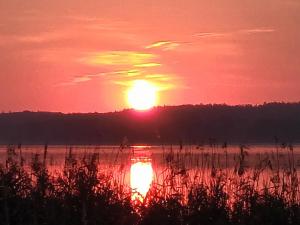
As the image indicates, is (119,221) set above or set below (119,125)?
below

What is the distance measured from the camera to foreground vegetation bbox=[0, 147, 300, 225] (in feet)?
38.7

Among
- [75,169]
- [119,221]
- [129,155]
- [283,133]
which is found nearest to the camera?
[119,221]

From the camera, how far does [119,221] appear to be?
11.7 meters

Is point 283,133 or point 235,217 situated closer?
point 235,217

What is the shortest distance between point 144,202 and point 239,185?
213 cm

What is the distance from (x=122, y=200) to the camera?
12.3 meters

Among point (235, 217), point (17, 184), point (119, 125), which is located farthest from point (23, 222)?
point (119, 125)

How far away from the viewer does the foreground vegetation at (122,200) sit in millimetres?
11781

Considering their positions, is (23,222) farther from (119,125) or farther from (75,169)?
(119,125)

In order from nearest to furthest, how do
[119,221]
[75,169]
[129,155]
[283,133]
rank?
[119,221]
[75,169]
[129,155]
[283,133]

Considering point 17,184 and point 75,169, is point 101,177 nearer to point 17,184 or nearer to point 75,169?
point 75,169

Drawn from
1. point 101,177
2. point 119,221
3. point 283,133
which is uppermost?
point 283,133

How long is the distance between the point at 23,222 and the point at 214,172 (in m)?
3.90

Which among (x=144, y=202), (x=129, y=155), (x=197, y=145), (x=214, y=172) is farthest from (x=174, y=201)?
(x=129, y=155)
